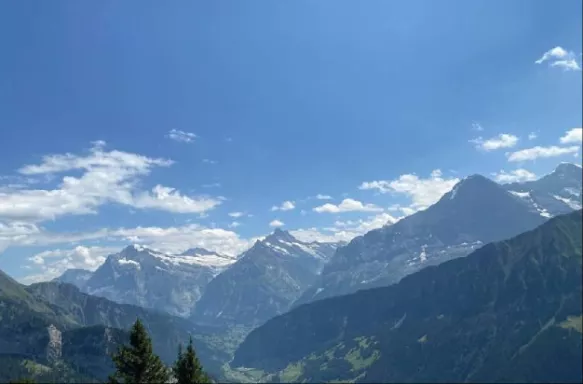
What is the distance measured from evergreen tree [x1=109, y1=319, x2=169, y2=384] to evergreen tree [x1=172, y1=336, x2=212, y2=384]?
217 cm

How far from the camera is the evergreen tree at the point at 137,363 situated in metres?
54.0

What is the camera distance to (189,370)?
54.7m

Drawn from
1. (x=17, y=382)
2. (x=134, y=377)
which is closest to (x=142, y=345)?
(x=134, y=377)

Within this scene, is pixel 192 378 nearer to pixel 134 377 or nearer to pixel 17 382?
pixel 134 377

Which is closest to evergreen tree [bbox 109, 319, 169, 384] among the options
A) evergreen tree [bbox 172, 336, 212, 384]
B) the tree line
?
the tree line

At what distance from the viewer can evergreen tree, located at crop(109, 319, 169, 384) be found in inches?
2125

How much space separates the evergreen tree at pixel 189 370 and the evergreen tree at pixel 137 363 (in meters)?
2.17

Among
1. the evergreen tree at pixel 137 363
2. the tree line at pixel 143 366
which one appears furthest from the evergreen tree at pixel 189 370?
the evergreen tree at pixel 137 363

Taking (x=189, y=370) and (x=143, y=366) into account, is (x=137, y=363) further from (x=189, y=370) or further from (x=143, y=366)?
(x=189, y=370)

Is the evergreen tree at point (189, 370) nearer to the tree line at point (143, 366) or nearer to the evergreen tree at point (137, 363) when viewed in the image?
the tree line at point (143, 366)

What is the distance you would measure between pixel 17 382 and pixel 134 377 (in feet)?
34.6

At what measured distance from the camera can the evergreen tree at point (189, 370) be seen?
54.3m

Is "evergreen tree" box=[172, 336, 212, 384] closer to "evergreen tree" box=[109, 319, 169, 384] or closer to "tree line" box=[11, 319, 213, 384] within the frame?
"tree line" box=[11, 319, 213, 384]

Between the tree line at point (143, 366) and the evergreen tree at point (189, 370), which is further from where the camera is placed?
the evergreen tree at point (189, 370)
